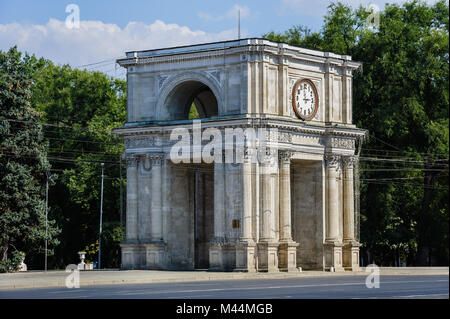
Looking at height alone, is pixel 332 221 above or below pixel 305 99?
below

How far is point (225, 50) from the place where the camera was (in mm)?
58375

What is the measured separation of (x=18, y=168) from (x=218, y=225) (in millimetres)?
17452

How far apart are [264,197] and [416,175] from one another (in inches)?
1026

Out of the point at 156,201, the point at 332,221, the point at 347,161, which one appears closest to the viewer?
the point at 156,201

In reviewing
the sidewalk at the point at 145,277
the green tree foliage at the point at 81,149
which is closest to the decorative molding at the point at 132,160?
the sidewalk at the point at 145,277

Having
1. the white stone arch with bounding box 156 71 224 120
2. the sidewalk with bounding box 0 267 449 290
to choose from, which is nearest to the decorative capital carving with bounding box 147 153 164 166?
the white stone arch with bounding box 156 71 224 120

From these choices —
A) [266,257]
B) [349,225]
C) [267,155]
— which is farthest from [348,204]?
[266,257]

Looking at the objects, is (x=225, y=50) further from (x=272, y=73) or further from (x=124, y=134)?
(x=124, y=134)

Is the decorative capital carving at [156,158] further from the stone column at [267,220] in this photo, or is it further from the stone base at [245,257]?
the stone base at [245,257]

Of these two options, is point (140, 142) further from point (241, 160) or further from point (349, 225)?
point (349, 225)

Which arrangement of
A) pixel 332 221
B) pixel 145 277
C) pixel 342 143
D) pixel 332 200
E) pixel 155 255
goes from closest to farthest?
pixel 145 277, pixel 155 255, pixel 332 221, pixel 332 200, pixel 342 143

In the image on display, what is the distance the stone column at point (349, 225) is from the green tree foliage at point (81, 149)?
81.4ft

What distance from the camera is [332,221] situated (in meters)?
62.2

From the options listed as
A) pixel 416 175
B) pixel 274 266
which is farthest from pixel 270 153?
pixel 416 175
